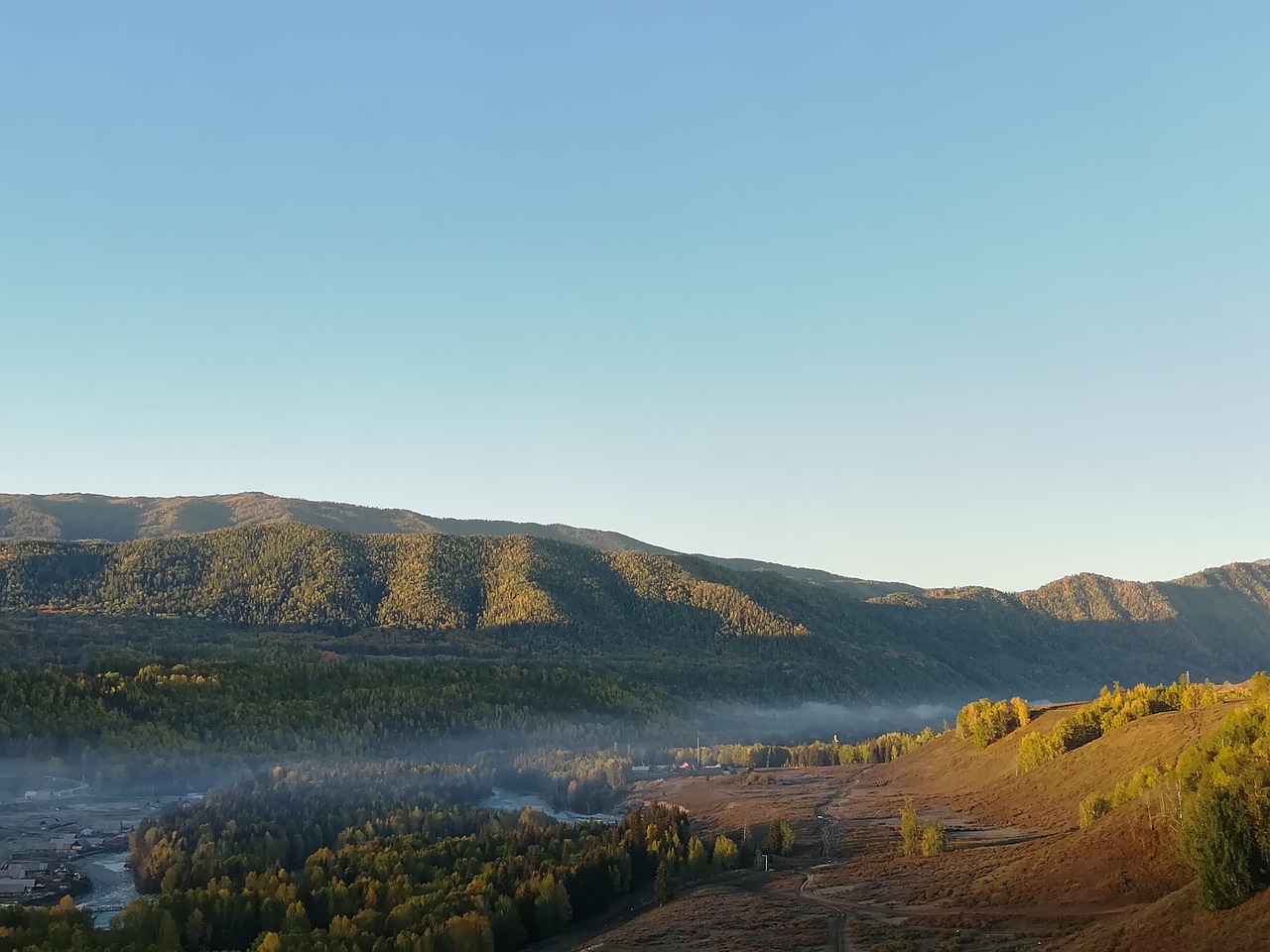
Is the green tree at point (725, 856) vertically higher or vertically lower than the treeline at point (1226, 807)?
lower

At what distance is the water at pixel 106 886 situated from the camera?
15550 cm

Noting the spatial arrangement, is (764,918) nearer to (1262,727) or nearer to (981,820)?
(1262,727)

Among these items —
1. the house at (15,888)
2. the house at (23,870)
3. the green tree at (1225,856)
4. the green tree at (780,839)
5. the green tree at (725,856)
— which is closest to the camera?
the green tree at (1225,856)

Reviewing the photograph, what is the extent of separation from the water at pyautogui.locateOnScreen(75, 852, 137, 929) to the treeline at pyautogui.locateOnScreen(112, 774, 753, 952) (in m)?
3.75

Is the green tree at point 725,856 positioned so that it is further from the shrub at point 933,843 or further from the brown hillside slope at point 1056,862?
the shrub at point 933,843

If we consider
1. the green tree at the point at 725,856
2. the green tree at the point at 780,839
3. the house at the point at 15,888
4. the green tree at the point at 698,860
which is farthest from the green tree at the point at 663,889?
the house at the point at 15,888

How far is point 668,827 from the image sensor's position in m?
164

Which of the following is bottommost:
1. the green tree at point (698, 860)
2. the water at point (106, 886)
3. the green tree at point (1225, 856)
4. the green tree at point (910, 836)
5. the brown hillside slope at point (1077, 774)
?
the water at point (106, 886)

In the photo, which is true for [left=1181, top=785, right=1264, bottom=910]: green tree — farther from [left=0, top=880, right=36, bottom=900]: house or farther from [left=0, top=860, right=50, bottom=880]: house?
[left=0, top=860, right=50, bottom=880]: house

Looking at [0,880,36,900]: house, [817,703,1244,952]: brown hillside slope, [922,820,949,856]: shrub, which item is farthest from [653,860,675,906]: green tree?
[0,880,36,900]: house

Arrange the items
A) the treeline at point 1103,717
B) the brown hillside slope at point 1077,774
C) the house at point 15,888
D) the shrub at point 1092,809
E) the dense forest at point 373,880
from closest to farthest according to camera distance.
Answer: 1. the dense forest at point 373,880
2. the shrub at point 1092,809
3. the brown hillside slope at point 1077,774
4. the house at point 15,888
5. the treeline at point 1103,717

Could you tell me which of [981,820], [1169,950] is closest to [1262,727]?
[1169,950]

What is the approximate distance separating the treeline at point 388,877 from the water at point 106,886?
3.75 meters

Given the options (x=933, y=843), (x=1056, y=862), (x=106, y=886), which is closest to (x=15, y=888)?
(x=106, y=886)
